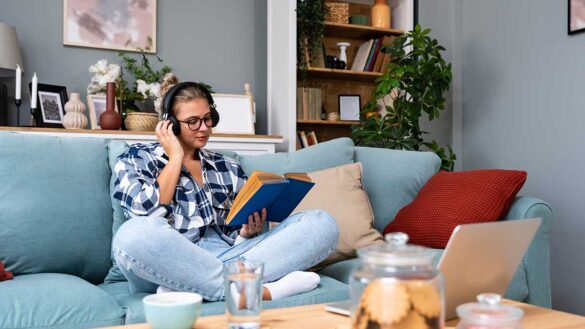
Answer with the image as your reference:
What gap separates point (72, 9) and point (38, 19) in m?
0.20

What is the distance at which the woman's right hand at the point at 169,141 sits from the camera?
1.86 metres

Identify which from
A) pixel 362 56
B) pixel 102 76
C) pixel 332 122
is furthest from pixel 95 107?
pixel 362 56

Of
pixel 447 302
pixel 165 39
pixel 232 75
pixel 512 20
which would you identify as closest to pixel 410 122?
pixel 512 20

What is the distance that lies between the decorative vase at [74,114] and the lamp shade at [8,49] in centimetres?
32

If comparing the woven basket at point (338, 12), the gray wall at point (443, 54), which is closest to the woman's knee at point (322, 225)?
the woven basket at point (338, 12)

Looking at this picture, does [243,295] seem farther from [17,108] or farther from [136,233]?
[17,108]

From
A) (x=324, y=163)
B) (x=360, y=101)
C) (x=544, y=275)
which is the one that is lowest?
(x=544, y=275)

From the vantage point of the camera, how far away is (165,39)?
143 inches

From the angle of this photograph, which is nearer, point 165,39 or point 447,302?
point 447,302

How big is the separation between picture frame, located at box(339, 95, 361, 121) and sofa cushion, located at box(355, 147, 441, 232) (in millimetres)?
1522

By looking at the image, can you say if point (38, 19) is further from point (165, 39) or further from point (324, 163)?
point (324, 163)

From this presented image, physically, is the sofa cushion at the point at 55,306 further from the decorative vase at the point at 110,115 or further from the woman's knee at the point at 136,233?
the decorative vase at the point at 110,115

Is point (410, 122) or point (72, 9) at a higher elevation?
point (72, 9)

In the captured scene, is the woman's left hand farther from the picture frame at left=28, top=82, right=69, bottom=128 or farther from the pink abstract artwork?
the pink abstract artwork
